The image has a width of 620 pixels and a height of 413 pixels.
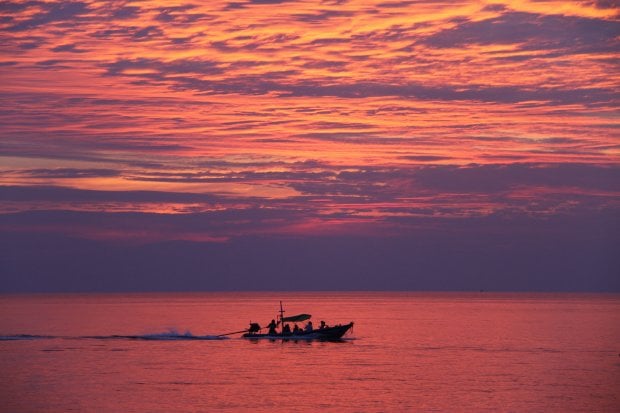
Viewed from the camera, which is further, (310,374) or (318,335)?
(318,335)

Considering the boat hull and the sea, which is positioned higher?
the boat hull

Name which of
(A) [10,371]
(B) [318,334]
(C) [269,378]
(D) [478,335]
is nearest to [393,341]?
(B) [318,334]

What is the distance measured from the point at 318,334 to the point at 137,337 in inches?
891

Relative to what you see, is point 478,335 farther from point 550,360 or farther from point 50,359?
point 50,359

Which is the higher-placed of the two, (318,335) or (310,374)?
(318,335)

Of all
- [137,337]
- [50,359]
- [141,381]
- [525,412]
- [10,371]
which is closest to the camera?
[525,412]

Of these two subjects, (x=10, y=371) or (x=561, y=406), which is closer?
(x=561, y=406)

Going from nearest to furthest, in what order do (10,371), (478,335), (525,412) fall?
(525,412) → (10,371) → (478,335)

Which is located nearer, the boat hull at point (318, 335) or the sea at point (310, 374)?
the sea at point (310, 374)

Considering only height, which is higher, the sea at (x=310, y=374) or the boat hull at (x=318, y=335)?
the boat hull at (x=318, y=335)

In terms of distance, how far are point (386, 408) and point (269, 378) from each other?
1704cm

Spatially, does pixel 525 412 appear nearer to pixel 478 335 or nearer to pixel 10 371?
pixel 10 371

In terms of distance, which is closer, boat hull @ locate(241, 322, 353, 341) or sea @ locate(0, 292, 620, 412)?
sea @ locate(0, 292, 620, 412)

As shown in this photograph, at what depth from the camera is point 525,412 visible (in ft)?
185
